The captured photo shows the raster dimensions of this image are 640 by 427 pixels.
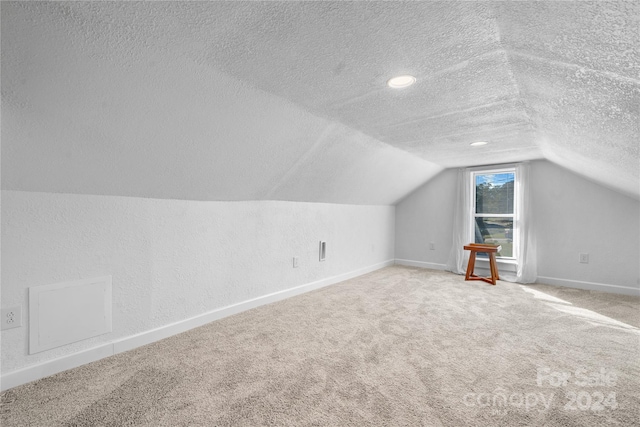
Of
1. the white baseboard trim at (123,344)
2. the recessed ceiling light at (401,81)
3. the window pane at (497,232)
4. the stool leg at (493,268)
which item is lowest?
the white baseboard trim at (123,344)

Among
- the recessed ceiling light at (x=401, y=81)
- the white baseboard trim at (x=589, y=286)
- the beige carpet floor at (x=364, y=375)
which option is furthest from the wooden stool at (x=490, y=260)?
the recessed ceiling light at (x=401, y=81)

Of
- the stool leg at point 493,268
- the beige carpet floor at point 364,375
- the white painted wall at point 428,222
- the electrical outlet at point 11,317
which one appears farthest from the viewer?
the white painted wall at point 428,222

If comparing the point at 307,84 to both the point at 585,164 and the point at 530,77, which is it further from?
the point at 585,164

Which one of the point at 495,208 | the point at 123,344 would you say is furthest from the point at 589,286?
the point at 123,344

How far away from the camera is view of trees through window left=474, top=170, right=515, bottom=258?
182 inches

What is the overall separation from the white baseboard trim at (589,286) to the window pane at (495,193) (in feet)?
3.62

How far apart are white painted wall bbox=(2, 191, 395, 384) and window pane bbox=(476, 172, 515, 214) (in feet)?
9.57

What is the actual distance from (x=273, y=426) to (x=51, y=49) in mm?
1866

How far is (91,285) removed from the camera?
1.93 m

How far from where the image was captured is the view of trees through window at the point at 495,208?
4.61 meters

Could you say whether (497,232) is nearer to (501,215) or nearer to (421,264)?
(501,215)

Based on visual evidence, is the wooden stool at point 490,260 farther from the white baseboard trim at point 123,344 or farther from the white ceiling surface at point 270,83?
the white baseboard trim at point 123,344

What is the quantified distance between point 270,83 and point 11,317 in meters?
1.99

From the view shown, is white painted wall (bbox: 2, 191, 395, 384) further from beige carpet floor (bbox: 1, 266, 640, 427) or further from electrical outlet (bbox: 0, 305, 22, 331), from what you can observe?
beige carpet floor (bbox: 1, 266, 640, 427)
